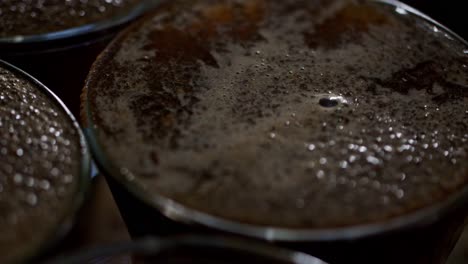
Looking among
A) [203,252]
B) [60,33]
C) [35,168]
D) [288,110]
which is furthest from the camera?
[60,33]

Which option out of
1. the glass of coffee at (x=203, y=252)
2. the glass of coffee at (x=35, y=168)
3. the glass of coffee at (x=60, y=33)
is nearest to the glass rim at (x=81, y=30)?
the glass of coffee at (x=60, y=33)

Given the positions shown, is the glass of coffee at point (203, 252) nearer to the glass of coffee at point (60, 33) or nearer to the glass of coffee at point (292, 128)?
the glass of coffee at point (292, 128)

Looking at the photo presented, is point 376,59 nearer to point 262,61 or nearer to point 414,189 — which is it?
point 262,61

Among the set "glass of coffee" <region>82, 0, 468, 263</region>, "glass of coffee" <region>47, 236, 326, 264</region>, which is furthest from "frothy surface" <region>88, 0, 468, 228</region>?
"glass of coffee" <region>47, 236, 326, 264</region>

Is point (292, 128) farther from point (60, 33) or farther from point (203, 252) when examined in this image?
point (60, 33)

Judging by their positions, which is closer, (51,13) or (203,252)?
(203,252)

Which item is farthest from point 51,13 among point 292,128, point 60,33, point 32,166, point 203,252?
point 203,252
